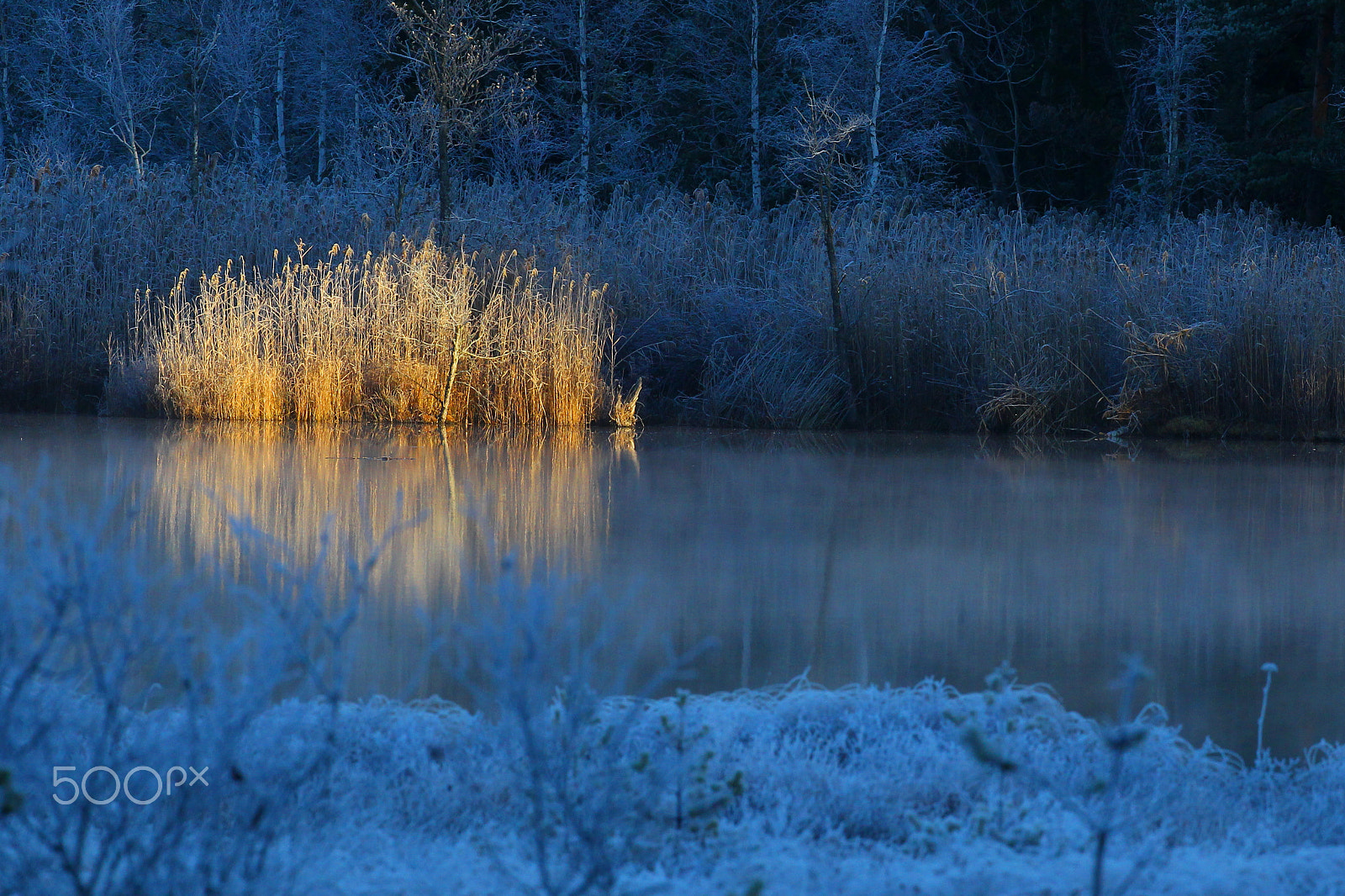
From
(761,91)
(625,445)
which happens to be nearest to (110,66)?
(761,91)

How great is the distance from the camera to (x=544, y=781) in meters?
2.36

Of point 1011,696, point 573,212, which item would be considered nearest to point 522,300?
point 573,212

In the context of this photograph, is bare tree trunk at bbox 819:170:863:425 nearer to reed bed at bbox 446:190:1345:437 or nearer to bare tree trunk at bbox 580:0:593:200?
reed bed at bbox 446:190:1345:437

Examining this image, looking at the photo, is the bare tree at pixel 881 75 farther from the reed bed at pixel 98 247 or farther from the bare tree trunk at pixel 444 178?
Result: the reed bed at pixel 98 247

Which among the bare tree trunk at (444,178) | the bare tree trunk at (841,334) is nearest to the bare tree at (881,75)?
the bare tree trunk at (444,178)

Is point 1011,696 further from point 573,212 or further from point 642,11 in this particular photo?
point 642,11

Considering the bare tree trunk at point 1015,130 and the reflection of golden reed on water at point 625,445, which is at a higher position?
the bare tree trunk at point 1015,130

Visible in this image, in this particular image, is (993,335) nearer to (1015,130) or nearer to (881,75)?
(881,75)

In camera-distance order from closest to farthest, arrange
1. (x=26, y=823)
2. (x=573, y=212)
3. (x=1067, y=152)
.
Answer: (x=26, y=823) → (x=573, y=212) → (x=1067, y=152)

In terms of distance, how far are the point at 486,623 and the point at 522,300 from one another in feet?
25.0

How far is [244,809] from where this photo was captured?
6.69 feet

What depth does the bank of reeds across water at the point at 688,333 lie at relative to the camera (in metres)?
8.91

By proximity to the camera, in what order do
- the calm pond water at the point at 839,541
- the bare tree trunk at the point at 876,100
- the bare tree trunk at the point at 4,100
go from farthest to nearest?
the bare tree trunk at the point at 4,100 < the bare tree trunk at the point at 876,100 < the calm pond water at the point at 839,541

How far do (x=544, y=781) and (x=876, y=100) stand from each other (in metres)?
15.9
